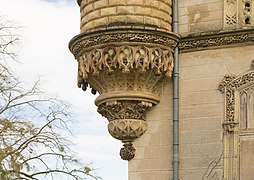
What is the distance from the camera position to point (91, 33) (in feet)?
51.5

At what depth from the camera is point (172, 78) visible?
52.5 feet

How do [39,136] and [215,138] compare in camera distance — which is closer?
[215,138]

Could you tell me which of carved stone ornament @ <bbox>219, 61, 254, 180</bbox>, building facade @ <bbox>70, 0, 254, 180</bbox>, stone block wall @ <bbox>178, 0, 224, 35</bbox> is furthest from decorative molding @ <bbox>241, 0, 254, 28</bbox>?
carved stone ornament @ <bbox>219, 61, 254, 180</bbox>

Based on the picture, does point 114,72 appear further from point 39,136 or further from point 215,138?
point 39,136

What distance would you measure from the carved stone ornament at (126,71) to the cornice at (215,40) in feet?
0.78

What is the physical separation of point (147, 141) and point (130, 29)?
2247mm

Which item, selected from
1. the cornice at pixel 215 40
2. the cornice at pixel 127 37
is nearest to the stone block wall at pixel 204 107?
the cornice at pixel 215 40

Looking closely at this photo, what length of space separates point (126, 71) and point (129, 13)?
118cm

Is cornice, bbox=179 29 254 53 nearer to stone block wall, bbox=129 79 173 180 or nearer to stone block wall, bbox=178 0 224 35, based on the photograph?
stone block wall, bbox=178 0 224 35

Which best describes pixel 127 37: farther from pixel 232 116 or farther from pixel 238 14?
pixel 232 116

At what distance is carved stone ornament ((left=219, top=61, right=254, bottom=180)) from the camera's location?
1491 cm

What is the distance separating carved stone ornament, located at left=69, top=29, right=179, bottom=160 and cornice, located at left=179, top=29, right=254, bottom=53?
0.24m

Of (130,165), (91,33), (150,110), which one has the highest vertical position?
(91,33)

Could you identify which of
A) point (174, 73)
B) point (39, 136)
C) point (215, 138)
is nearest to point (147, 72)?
point (174, 73)
